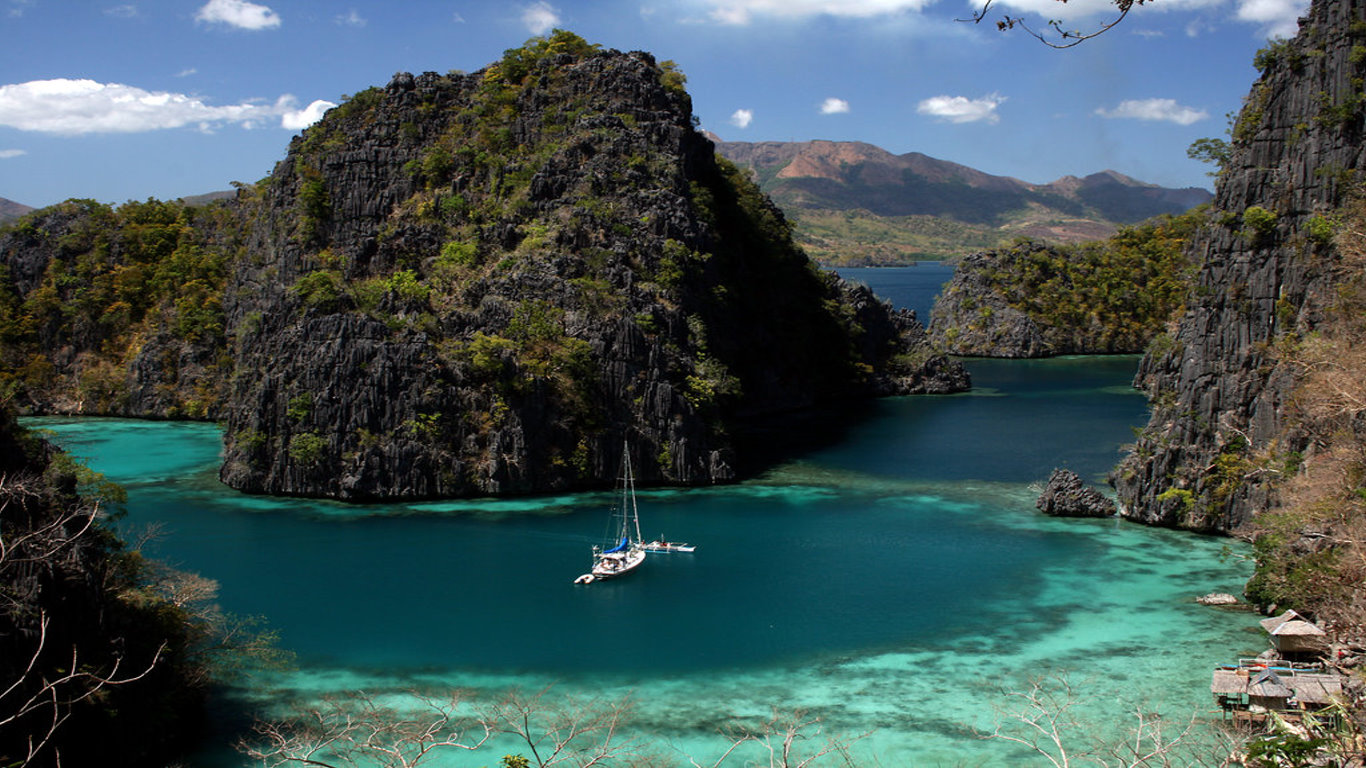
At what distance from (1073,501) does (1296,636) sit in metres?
22.2

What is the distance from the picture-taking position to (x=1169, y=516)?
166ft

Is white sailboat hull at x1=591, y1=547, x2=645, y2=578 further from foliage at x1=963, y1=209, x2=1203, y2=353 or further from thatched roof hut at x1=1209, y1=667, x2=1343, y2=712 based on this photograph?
Answer: foliage at x1=963, y1=209, x2=1203, y2=353

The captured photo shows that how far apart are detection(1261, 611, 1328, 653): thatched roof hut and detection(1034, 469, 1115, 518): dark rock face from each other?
21219mm

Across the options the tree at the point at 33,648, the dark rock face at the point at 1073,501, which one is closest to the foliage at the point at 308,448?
the tree at the point at 33,648

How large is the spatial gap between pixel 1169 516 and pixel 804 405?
45.2 meters

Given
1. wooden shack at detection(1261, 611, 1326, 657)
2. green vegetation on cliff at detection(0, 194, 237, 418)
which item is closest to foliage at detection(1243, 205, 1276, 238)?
wooden shack at detection(1261, 611, 1326, 657)

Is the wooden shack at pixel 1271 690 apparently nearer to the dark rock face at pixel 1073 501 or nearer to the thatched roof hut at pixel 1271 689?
the thatched roof hut at pixel 1271 689

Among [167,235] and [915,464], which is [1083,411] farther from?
[167,235]

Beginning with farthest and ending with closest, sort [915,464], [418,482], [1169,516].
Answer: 1. [915,464]
2. [418,482]
3. [1169,516]

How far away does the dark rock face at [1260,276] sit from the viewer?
45.3 meters

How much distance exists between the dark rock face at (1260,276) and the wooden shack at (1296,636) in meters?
13.4

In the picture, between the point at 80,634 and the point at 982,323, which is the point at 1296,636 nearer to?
the point at 80,634

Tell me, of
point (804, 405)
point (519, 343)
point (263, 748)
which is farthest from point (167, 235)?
point (263, 748)

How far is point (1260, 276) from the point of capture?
47.6 metres
